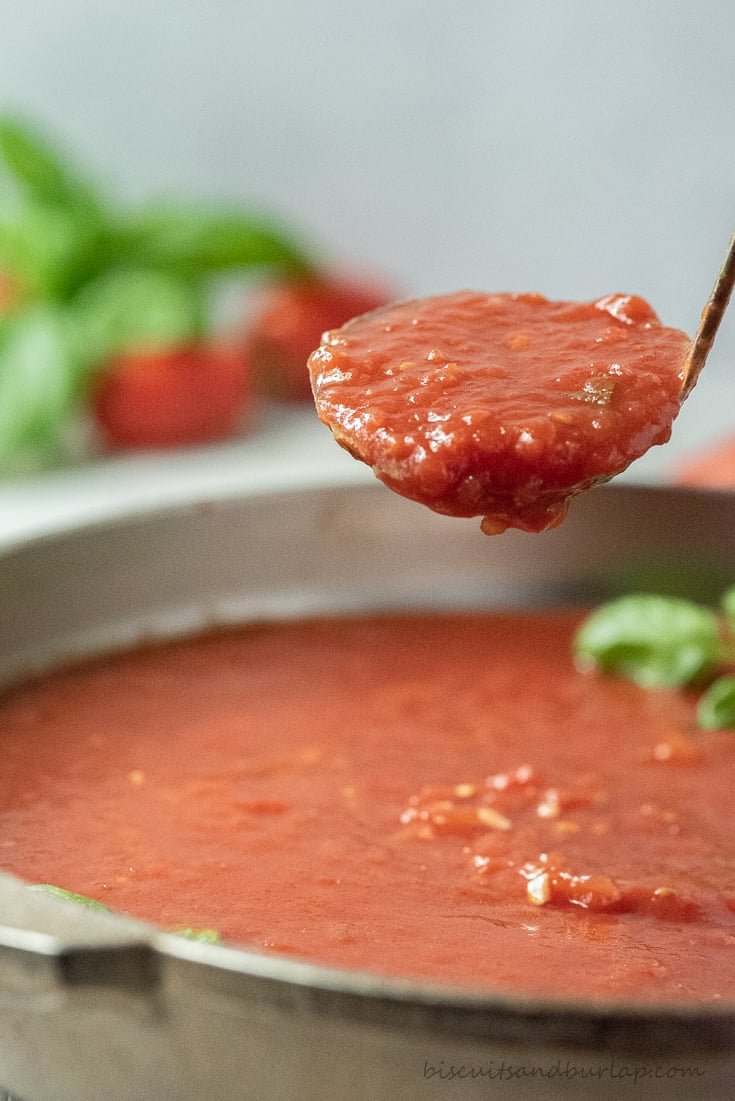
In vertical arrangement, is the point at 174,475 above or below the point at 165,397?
below

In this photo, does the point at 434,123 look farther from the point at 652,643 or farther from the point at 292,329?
the point at 652,643

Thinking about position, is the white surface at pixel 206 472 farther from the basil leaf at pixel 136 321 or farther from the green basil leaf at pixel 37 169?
the green basil leaf at pixel 37 169

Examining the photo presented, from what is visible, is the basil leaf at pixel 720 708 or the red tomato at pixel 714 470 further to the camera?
the red tomato at pixel 714 470

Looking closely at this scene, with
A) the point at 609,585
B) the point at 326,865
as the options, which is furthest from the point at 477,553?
the point at 326,865

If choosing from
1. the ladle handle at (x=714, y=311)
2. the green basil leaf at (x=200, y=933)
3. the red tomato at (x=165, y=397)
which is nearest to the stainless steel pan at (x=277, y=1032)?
the green basil leaf at (x=200, y=933)

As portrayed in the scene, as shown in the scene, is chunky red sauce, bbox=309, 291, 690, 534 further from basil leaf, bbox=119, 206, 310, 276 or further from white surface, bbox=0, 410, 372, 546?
basil leaf, bbox=119, 206, 310, 276

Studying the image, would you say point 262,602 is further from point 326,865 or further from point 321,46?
point 321,46

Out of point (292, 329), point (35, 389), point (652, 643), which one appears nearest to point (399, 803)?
point (652, 643)
